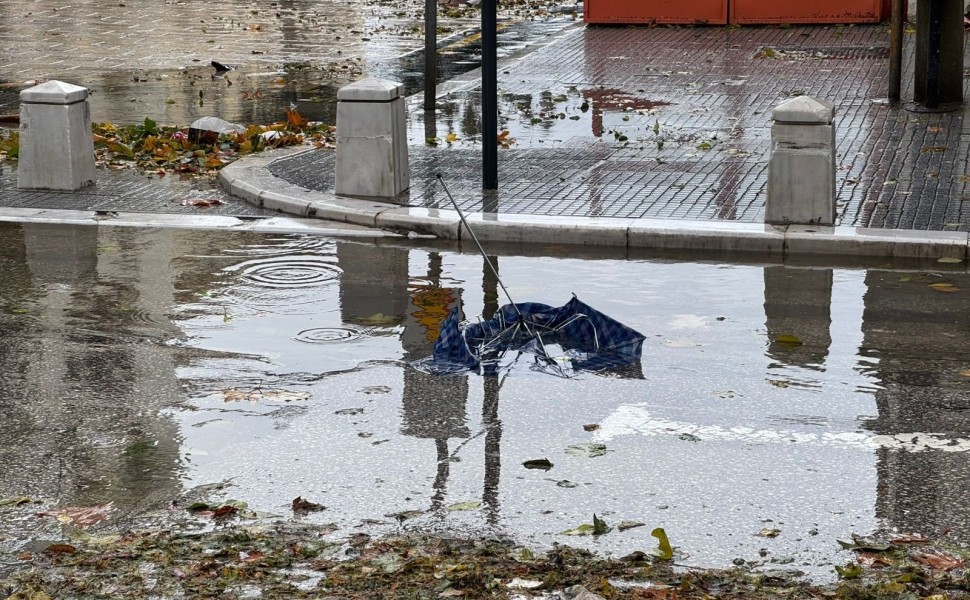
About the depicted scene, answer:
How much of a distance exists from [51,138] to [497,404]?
694 cm

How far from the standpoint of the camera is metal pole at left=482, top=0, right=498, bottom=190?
11219 millimetres

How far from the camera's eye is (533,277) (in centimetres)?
909

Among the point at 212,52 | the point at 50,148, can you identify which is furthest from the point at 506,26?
the point at 50,148

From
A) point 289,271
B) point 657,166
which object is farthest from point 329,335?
point 657,166

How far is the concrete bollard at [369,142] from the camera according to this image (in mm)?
11336

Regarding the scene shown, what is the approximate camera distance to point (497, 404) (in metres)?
6.54

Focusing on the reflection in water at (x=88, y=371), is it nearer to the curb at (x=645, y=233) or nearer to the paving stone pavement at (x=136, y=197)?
the paving stone pavement at (x=136, y=197)

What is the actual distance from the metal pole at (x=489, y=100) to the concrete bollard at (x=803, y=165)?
2.37 metres

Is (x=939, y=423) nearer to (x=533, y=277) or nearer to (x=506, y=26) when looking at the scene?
(x=533, y=277)

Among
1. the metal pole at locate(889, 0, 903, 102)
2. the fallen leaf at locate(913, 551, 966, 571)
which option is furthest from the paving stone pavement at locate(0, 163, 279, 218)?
the metal pole at locate(889, 0, 903, 102)

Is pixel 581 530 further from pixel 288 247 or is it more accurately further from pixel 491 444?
pixel 288 247

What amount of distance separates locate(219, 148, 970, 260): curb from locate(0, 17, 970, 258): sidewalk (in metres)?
0.01

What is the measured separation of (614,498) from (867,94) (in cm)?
1178

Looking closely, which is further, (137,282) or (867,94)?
(867,94)
